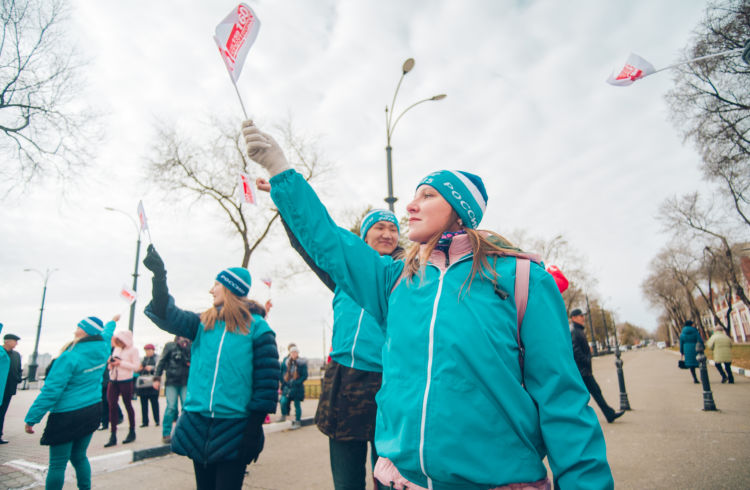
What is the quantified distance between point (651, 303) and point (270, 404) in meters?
68.5

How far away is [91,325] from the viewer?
4.70 metres

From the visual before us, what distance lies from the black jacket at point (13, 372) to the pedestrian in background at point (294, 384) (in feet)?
19.0

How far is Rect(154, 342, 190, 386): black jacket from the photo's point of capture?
742 cm

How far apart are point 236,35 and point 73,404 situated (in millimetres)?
4367

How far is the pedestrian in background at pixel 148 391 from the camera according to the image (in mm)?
9320

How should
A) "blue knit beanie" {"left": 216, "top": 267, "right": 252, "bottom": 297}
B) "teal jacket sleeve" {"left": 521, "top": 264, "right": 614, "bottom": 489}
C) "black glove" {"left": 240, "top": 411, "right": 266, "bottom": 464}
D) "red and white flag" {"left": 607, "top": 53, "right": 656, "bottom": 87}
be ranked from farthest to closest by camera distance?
"red and white flag" {"left": 607, "top": 53, "right": 656, "bottom": 87} < "blue knit beanie" {"left": 216, "top": 267, "right": 252, "bottom": 297} < "black glove" {"left": 240, "top": 411, "right": 266, "bottom": 464} < "teal jacket sleeve" {"left": 521, "top": 264, "right": 614, "bottom": 489}

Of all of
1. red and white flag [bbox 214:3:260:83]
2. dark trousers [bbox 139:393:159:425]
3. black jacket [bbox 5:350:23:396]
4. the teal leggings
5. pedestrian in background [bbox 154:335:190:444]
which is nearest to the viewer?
red and white flag [bbox 214:3:260:83]

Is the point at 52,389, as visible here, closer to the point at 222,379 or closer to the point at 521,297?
the point at 222,379

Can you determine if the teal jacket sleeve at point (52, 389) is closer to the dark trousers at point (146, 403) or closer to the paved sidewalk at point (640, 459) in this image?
the paved sidewalk at point (640, 459)

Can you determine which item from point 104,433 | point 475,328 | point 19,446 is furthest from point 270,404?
point 104,433

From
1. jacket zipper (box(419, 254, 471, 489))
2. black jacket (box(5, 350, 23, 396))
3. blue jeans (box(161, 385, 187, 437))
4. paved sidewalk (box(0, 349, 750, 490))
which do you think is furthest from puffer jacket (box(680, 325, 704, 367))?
black jacket (box(5, 350, 23, 396))

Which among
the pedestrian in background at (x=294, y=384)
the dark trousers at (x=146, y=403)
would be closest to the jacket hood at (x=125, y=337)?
the dark trousers at (x=146, y=403)

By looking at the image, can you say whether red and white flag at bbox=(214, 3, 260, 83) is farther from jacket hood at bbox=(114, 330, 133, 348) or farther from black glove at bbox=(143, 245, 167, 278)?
jacket hood at bbox=(114, 330, 133, 348)

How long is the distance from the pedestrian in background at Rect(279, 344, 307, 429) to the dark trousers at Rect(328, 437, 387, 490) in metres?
7.59
